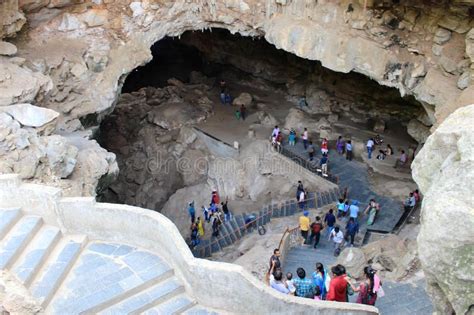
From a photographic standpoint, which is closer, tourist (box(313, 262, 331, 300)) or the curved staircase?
the curved staircase

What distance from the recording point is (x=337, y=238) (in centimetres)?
1357

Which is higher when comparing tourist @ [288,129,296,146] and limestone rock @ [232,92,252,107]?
tourist @ [288,129,296,146]

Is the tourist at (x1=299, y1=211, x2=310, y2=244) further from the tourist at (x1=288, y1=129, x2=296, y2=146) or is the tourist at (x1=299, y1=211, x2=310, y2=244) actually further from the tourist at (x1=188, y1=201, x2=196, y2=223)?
the tourist at (x1=288, y1=129, x2=296, y2=146)

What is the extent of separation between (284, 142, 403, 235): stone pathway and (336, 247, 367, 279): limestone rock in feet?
9.61

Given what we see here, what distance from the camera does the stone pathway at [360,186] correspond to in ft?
52.6

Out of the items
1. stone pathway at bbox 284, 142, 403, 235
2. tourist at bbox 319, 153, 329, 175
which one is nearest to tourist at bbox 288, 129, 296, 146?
stone pathway at bbox 284, 142, 403, 235

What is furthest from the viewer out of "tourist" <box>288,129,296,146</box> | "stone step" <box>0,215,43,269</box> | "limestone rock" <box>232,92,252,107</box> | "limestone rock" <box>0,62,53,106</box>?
"limestone rock" <box>232,92,252,107</box>

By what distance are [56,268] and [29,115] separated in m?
5.99

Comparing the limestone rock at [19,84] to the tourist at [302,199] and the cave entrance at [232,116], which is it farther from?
the tourist at [302,199]

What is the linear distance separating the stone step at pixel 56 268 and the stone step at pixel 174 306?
153 centimetres

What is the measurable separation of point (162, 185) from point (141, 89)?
608 centimetres

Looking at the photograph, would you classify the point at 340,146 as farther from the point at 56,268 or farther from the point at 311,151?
the point at 56,268

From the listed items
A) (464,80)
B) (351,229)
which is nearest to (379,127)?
(464,80)

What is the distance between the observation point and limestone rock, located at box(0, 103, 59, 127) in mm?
13008
